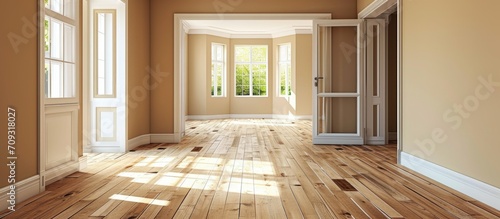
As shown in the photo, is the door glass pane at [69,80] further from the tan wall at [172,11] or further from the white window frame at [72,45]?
the tan wall at [172,11]

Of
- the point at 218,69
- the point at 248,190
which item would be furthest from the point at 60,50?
the point at 218,69

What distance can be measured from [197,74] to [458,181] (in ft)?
30.0

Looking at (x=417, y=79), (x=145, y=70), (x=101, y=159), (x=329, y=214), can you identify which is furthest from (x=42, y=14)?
(x=417, y=79)

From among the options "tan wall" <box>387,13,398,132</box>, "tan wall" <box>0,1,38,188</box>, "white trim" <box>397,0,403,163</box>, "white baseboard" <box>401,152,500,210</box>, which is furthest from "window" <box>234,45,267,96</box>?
"tan wall" <box>0,1,38,188</box>

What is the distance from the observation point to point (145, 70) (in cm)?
568

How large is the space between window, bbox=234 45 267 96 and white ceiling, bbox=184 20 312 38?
0.50m

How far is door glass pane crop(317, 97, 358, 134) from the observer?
577 cm

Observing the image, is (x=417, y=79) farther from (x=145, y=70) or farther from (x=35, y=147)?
(x=145, y=70)

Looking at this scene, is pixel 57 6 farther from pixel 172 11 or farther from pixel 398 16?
pixel 398 16

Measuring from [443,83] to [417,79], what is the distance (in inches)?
20.4

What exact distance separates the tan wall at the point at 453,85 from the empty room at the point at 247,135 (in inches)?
0.6

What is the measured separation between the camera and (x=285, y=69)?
11844 millimetres

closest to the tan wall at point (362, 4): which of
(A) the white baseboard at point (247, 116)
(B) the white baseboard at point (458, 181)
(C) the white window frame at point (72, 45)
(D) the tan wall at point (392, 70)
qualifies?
(D) the tan wall at point (392, 70)

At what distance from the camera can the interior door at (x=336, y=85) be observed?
5.65m
